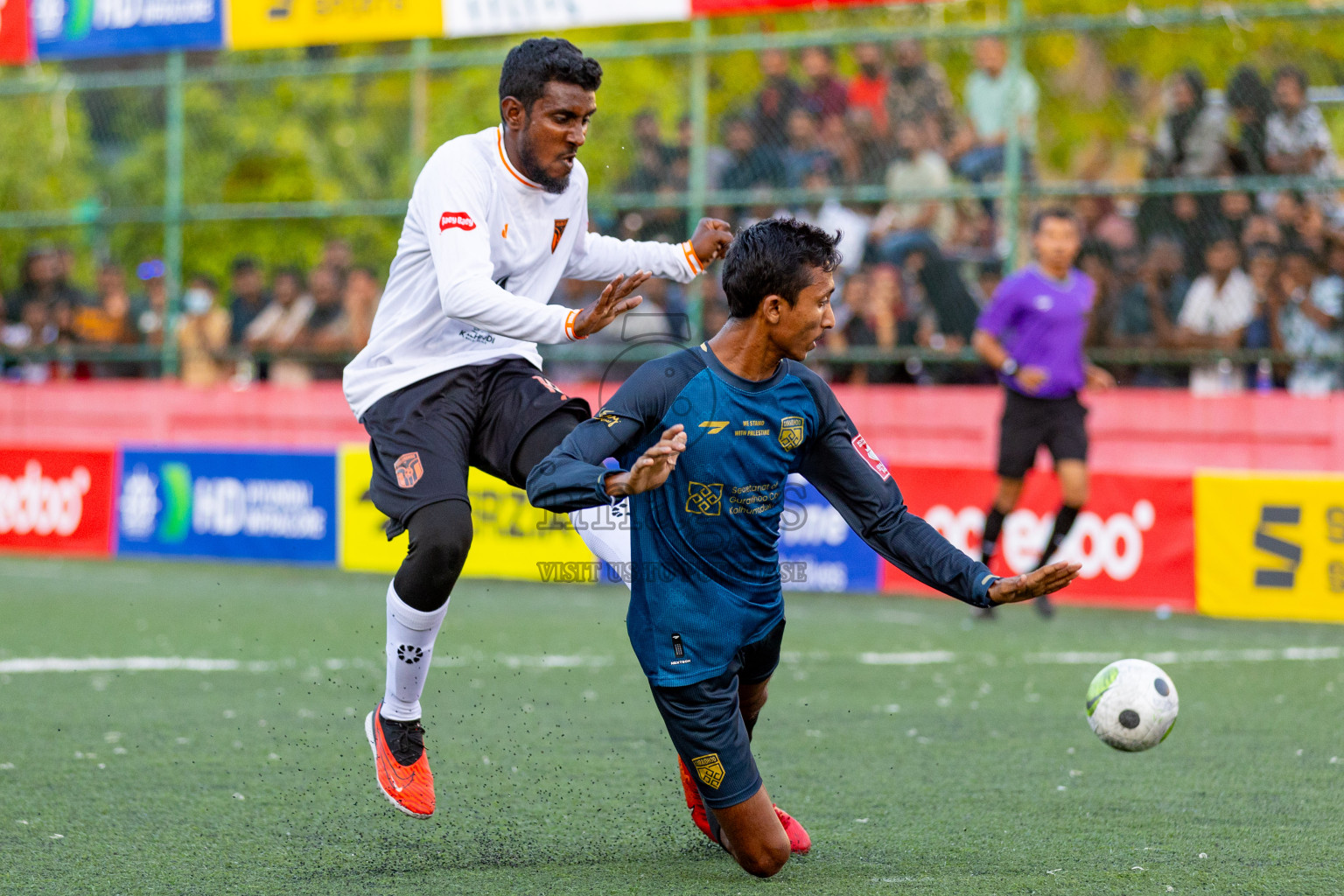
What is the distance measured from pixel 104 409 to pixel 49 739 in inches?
370

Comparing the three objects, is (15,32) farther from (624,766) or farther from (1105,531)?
(624,766)

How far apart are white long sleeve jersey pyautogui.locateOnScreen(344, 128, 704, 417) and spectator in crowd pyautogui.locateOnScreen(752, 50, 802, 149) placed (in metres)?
7.57

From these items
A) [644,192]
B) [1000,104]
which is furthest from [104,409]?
[1000,104]

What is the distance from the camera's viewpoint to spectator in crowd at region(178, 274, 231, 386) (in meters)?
15.0

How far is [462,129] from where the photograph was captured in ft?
69.0

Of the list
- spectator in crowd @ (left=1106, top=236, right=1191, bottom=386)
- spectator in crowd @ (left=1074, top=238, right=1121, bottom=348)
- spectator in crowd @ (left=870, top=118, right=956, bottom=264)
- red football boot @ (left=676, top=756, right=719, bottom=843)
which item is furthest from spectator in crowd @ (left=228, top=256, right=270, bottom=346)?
red football boot @ (left=676, top=756, right=719, bottom=843)

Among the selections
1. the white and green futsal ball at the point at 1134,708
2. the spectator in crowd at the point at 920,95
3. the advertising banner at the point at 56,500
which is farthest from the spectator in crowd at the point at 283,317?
the white and green futsal ball at the point at 1134,708

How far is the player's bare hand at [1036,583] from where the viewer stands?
3965 millimetres

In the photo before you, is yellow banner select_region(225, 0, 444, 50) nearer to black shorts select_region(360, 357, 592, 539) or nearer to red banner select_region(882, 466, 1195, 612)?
red banner select_region(882, 466, 1195, 612)

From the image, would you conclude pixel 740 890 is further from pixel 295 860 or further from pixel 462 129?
pixel 462 129

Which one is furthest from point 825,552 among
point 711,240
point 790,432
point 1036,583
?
point 1036,583

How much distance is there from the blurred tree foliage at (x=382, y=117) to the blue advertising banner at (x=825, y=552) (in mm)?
3173

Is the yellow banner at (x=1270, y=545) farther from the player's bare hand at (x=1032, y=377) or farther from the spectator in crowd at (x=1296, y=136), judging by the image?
the spectator in crowd at (x=1296, y=136)

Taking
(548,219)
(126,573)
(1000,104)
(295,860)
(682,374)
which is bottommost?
(126,573)
